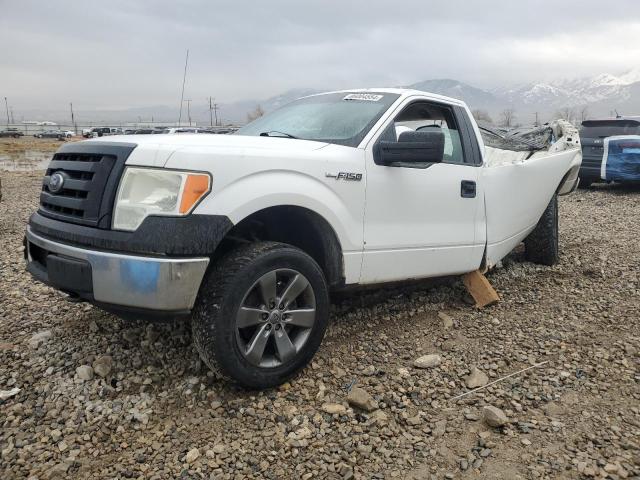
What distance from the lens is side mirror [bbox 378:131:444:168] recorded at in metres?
3.07

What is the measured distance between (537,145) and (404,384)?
11.0ft

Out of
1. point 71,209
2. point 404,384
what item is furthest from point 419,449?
point 71,209

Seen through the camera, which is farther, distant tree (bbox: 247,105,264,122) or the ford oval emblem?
distant tree (bbox: 247,105,264,122)

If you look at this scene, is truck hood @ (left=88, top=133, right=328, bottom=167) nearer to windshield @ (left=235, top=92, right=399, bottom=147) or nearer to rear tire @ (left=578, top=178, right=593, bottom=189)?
windshield @ (left=235, top=92, right=399, bottom=147)

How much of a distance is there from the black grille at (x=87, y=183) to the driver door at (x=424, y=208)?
143cm

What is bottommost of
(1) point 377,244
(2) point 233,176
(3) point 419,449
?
(3) point 419,449

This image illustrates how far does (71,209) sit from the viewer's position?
106 inches

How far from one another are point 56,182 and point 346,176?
1.57m

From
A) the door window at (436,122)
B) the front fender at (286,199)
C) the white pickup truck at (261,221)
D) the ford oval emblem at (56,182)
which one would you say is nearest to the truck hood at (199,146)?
the white pickup truck at (261,221)

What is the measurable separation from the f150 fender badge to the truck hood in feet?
0.61

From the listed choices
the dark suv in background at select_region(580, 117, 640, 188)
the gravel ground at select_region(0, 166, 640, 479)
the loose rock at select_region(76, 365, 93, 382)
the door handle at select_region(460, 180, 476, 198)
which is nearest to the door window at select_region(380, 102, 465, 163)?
the door handle at select_region(460, 180, 476, 198)

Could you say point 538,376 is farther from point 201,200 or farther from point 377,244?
point 201,200

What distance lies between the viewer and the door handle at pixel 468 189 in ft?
12.3

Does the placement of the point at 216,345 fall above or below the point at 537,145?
below
